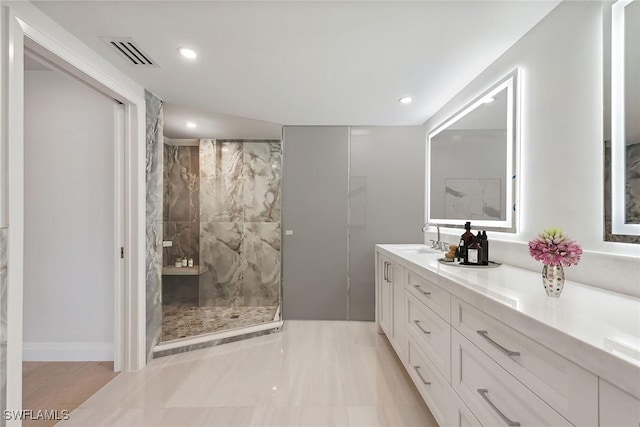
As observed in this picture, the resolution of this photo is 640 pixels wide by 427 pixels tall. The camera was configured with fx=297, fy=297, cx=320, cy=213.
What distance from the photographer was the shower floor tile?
3346 millimetres

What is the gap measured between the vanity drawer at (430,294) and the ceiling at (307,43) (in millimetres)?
1414

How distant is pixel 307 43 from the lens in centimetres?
178

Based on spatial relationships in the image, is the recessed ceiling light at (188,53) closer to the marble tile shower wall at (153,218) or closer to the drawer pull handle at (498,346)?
the marble tile shower wall at (153,218)

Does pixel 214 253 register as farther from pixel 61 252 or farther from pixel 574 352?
pixel 574 352

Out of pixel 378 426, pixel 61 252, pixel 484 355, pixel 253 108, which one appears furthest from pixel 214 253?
pixel 484 355


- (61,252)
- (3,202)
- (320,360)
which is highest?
(3,202)

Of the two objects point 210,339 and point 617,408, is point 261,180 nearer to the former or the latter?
point 210,339

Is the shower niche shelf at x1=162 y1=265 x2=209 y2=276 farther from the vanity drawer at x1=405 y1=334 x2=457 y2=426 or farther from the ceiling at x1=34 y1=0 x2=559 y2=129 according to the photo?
the vanity drawer at x1=405 y1=334 x2=457 y2=426

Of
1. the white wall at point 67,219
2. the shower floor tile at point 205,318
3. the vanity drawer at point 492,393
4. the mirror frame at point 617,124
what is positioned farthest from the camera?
the shower floor tile at point 205,318

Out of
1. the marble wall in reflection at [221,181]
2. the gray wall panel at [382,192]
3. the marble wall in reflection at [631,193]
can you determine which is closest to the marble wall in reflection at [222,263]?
the marble wall in reflection at [221,181]

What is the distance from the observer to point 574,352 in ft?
2.31

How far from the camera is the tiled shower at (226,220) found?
14.3 feet

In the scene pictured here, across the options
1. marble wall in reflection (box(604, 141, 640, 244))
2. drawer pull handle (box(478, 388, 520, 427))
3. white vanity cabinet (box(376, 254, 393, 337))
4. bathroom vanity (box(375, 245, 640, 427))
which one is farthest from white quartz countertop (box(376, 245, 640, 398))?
white vanity cabinet (box(376, 254, 393, 337))

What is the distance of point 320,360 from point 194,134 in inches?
130
